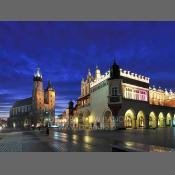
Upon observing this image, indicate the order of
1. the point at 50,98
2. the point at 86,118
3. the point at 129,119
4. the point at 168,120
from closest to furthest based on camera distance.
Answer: the point at 129,119 → the point at 86,118 → the point at 168,120 → the point at 50,98

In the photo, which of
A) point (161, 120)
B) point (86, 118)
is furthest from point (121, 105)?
point (161, 120)

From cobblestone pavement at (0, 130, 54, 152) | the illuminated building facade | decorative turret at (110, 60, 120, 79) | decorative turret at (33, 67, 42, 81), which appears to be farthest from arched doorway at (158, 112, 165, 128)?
decorative turret at (33, 67, 42, 81)

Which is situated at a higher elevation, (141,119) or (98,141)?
(141,119)

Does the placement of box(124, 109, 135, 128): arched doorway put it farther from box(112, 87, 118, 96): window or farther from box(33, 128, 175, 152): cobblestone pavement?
box(33, 128, 175, 152): cobblestone pavement

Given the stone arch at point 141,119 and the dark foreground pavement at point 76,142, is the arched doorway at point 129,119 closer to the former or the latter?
the stone arch at point 141,119

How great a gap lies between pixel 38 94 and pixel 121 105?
2953 inches

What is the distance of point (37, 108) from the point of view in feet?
343

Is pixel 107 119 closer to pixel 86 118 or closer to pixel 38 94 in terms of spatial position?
pixel 86 118

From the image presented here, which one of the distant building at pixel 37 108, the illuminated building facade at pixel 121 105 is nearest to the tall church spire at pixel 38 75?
the distant building at pixel 37 108

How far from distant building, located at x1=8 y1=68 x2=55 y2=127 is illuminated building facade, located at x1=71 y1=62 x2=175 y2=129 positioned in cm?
5243

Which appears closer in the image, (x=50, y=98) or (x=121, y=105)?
(x=121, y=105)

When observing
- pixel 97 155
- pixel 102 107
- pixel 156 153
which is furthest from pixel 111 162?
pixel 102 107

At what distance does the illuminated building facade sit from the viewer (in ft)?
121

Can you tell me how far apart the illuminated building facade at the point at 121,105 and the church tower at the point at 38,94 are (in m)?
56.6
